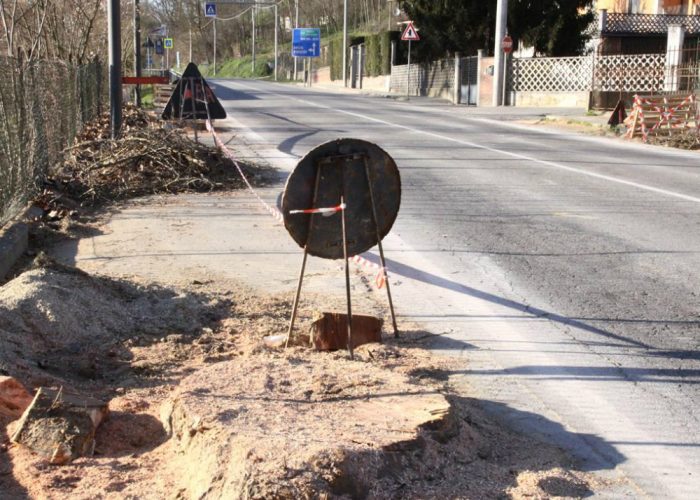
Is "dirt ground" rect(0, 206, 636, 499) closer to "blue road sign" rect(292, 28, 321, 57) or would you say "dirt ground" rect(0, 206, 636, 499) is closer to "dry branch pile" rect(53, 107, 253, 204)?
"dry branch pile" rect(53, 107, 253, 204)

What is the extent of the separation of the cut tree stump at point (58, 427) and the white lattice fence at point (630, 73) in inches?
1116

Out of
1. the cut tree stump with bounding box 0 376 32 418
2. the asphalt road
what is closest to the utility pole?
the asphalt road

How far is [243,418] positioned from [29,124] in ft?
24.4

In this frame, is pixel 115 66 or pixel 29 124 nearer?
pixel 29 124

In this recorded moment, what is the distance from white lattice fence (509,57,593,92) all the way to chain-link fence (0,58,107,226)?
25483 mm

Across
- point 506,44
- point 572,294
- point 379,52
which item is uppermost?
point 379,52

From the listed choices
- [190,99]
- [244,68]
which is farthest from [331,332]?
[244,68]

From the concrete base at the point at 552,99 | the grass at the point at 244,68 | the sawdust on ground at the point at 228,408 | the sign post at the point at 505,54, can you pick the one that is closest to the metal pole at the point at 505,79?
the sign post at the point at 505,54

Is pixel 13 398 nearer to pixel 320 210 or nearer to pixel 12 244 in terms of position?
pixel 320 210

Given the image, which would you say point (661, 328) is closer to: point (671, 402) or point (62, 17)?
point (671, 402)

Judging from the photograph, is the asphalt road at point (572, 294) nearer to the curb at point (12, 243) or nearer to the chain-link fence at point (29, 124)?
the curb at point (12, 243)

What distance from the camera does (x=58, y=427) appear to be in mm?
3697

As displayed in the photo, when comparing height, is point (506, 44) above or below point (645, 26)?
below

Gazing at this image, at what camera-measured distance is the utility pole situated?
3447 centimetres
